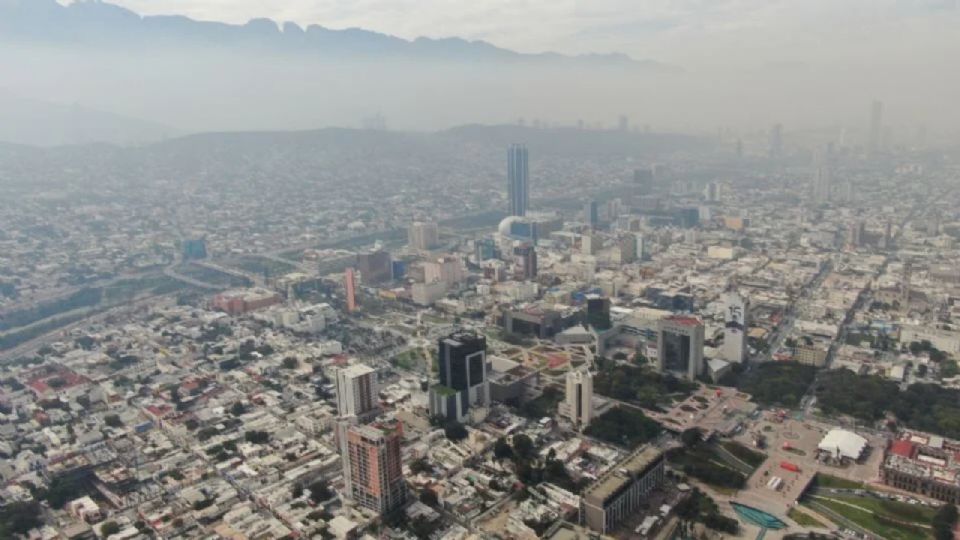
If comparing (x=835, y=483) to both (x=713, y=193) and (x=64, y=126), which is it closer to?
(x=713, y=193)

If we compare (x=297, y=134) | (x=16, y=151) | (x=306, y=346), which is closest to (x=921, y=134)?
(x=297, y=134)

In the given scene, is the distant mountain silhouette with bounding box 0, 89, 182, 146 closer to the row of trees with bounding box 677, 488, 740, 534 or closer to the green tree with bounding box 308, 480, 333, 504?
the green tree with bounding box 308, 480, 333, 504

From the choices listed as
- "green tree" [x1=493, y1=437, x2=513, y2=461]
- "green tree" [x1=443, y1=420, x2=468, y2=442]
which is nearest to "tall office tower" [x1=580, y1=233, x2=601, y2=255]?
"green tree" [x1=443, y1=420, x2=468, y2=442]

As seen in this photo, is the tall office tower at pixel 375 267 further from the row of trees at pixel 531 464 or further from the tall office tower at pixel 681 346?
the row of trees at pixel 531 464

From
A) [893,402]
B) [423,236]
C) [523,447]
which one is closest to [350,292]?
[423,236]

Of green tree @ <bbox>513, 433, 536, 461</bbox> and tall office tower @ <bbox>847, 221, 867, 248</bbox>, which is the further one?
tall office tower @ <bbox>847, 221, 867, 248</bbox>

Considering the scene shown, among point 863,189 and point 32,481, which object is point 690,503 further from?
point 863,189

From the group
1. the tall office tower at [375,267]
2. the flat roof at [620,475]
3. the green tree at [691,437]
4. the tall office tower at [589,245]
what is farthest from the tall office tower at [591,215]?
the flat roof at [620,475]
